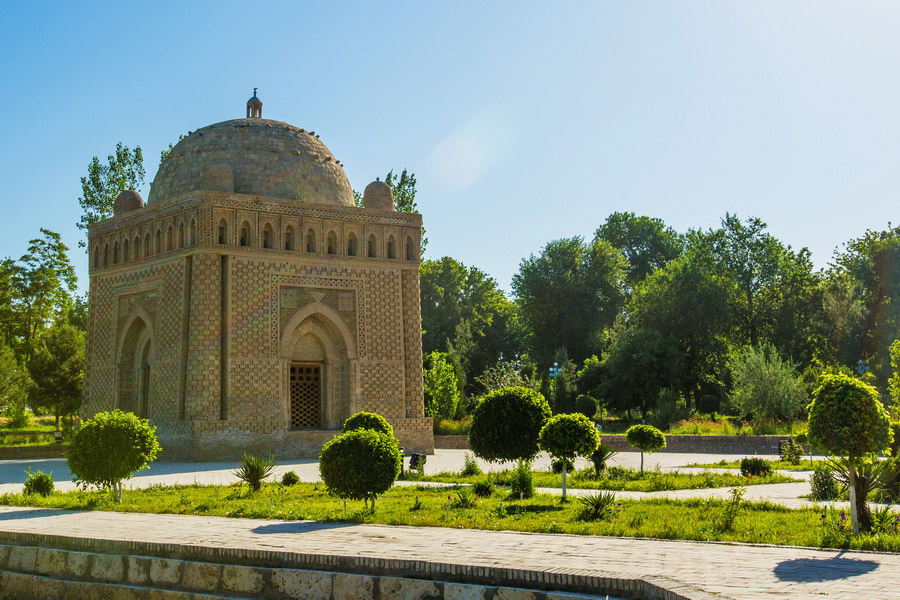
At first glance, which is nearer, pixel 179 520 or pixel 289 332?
pixel 179 520

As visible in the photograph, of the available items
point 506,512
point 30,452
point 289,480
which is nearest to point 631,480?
point 506,512

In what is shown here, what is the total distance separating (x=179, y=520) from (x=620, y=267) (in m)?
46.9

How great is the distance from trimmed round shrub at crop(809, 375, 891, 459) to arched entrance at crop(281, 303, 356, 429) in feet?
61.7

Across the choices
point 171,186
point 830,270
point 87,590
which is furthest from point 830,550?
point 830,270

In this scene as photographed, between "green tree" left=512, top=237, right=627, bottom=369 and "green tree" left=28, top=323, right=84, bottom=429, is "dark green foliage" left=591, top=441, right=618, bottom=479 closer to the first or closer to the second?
"green tree" left=28, top=323, right=84, bottom=429

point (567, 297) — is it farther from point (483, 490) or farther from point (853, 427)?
point (853, 427)

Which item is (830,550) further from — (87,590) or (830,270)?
(830,270)

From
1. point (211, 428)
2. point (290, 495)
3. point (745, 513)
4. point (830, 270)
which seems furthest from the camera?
point (830, 270)

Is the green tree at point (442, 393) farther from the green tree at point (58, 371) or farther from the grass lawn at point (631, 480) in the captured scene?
the grass lawn at point (631, 480)

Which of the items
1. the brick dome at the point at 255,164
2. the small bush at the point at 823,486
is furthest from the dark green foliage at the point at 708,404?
the small bush at the point at 823,486

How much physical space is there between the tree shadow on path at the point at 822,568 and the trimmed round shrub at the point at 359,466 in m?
5.70

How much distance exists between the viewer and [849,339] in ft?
147

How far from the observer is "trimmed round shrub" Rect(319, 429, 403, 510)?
11.6 m

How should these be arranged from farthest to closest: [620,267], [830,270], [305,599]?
[620,267] → [830,270] → [305,599]
